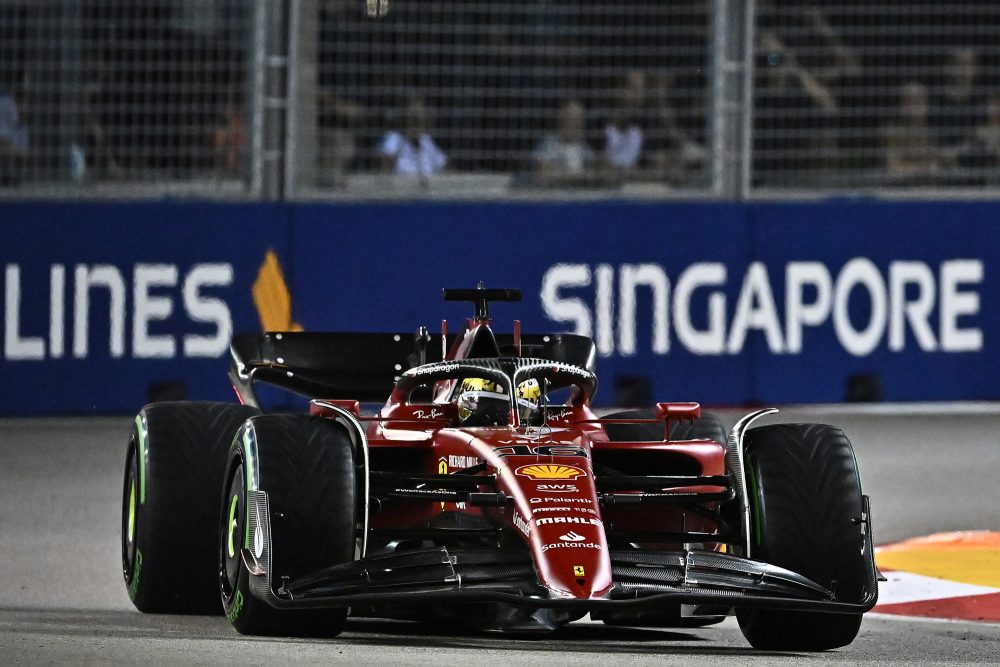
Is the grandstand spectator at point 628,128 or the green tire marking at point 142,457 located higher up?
the grandstand spectator at point 628,128

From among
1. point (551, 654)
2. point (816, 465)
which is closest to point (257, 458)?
point (551, 654)

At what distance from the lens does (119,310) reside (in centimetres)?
1242

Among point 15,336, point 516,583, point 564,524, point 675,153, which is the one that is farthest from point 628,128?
point 516,583

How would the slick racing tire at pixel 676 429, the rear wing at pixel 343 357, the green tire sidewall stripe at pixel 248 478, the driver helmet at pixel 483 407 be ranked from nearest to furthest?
the green tire sidewall stripe at pixel 248 478 < the driver helmet at pixel 483 407 < the slick racing tire at pixel 676 429 < the rear wing at pixel 343 357

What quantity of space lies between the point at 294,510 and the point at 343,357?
2542mm

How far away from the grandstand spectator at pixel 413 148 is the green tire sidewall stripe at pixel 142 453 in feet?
18.9

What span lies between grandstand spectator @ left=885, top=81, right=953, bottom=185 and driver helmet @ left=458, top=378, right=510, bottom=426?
6877mm

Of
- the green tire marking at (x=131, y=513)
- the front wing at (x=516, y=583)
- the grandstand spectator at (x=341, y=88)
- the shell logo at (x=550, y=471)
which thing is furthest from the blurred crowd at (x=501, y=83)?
the front wing at (x=516, y=583)

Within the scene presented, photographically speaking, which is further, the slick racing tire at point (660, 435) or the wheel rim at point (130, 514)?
the wheel rim at point (130, 514)

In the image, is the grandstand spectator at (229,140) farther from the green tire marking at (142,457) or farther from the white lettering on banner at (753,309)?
the green tire marking at (142,457)

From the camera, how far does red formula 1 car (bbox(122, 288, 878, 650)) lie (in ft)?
17.5

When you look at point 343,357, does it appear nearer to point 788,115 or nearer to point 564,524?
point 564,524

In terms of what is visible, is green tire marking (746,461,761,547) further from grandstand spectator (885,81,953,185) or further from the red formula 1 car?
grandstand spectator (885,81,953,185)

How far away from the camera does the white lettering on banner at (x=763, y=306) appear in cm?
1274
